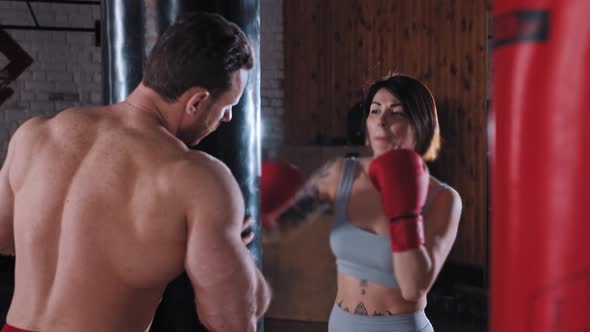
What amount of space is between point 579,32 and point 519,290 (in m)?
0.28

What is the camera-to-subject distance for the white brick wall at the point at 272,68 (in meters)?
5.04

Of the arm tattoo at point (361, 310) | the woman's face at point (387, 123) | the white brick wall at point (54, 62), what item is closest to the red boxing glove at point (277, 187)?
the woman's face at point (387, 123)

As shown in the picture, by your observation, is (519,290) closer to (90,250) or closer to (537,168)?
(537,168)

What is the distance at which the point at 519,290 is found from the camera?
2.44 ft

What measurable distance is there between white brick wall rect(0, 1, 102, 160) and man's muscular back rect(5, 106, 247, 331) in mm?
3872

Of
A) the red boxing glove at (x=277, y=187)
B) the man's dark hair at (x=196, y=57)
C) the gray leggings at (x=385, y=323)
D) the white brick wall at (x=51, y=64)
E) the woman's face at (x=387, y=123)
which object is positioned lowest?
the gray leggings at (x=385, y=323)

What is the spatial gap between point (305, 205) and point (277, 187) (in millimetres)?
94

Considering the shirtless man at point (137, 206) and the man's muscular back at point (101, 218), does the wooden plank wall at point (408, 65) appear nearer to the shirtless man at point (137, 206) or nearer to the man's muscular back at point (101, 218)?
the shirtless man at point (137, 206)

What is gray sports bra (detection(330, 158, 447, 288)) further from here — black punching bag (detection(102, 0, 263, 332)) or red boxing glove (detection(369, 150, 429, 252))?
black punching bag (detection(102, 0, 263, 332))

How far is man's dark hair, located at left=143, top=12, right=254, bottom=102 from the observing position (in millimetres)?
1269

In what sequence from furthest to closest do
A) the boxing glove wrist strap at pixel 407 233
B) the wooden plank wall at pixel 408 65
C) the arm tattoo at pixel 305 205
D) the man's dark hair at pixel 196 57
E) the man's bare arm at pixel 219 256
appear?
the wooden plank wall at pixel 408 65, the arm tattoo at pixel 305 205, the boxing glove wrist strap at pixel 407 233, the man's dark hair at pixel 196 57, the man's bare arm at pixel 219 256

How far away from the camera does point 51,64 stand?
495 centimetres

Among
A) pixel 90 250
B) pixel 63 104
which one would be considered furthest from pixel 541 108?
pixel 63 104

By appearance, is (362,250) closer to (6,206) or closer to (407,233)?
(407,233)
